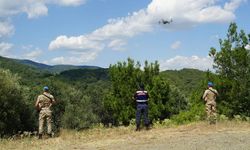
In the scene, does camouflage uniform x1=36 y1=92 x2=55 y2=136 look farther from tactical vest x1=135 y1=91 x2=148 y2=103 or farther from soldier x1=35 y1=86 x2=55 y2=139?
tactical vest x1=135 y1=91 x2=148 y2=103

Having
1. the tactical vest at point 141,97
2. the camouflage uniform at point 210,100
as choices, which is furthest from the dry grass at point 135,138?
the tactical vest at point 141,97

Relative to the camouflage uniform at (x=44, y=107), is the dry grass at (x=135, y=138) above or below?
below

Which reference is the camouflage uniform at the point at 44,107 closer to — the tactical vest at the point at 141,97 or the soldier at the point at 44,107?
the soldier at the point at 44,107

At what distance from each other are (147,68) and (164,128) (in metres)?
24.5

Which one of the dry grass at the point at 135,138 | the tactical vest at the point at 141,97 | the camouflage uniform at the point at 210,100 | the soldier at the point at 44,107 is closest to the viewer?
the dry grass at the point at 135,138

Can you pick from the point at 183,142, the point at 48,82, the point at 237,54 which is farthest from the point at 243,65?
the point at 48,82

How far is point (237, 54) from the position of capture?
2355 centimetres

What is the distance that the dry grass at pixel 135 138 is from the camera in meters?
14.2

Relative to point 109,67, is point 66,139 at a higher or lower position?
lower

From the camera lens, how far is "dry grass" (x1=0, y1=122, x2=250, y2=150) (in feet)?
46.7

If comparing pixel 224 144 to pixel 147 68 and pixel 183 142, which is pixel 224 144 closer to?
pixel 183 142

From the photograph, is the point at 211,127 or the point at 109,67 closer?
the point at 211,127

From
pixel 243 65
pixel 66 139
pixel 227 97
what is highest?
pixel 243 65

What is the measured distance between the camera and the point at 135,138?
15.6 meters
